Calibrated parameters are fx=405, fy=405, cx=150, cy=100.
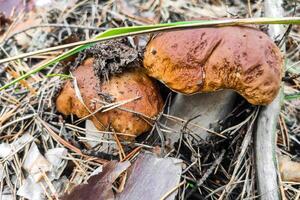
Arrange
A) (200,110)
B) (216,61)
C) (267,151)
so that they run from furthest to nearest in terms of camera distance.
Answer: (200,110) → (267,151) → (216,61)

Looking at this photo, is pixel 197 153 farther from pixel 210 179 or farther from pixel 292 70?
pixel 292 70

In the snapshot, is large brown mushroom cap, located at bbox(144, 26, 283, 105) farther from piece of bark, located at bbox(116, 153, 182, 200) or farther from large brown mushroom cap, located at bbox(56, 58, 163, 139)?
piece of bark, located at bbox(116, 153, 182, 200)

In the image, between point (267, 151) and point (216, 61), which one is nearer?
point (216, 61)

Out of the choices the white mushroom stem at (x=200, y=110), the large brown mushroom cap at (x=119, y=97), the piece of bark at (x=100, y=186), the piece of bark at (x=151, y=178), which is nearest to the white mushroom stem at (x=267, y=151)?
the white mushroom stem at (x=200, y=110)

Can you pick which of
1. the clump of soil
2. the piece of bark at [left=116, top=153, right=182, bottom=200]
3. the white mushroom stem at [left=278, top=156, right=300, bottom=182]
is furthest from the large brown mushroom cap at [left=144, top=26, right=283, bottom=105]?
the white mushroom stem at [left=278, top=156, right=300, bottom=182]

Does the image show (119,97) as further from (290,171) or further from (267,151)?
(290,171)

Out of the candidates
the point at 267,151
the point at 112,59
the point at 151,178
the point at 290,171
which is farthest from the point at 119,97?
the point at 290,171

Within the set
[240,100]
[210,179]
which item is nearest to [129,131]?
[210,179]
